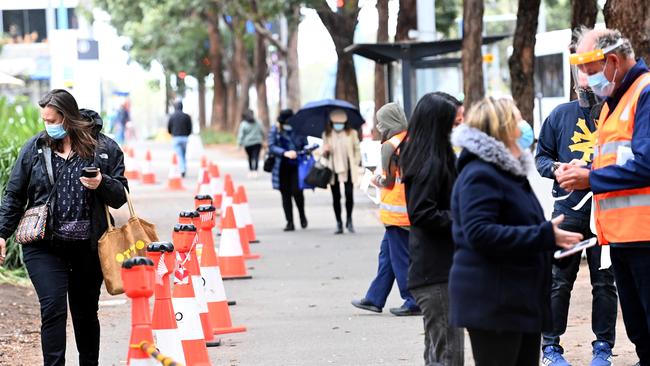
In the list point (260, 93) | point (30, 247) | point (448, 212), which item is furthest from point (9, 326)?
point (260, 93)

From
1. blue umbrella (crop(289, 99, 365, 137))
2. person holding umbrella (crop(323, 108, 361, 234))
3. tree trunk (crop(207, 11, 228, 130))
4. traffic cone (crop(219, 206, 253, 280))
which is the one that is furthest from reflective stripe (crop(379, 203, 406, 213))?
tree trunk (crop(207, 11, 228, 130))

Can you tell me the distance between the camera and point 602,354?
8.27m

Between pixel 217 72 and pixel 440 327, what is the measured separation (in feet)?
181

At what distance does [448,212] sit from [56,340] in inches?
89.8

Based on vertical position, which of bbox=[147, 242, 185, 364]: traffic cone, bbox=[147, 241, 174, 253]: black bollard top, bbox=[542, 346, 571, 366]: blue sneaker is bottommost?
bbox=[542, 346, 571, 366]: blue sneaker

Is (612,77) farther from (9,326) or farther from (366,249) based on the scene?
(366,249)

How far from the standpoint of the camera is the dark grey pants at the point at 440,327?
272 inches

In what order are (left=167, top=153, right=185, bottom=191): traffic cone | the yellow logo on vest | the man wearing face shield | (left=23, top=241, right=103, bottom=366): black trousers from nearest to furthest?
the man wearing face shield
(left=23, top=241, right=103, bottom=366): black trousers
the yellow logo on vest
(left=167, top=153, right=185, bottom=191): traffic cone

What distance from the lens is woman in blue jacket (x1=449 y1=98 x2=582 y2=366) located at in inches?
216

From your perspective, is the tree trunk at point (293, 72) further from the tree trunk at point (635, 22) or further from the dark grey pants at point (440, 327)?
the dark grey pants at point (440, 327)

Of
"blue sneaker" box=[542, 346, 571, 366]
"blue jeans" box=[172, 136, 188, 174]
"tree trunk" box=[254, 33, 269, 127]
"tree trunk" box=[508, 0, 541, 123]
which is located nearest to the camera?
"blue sneaker" box=[542, 346, 571, 366]

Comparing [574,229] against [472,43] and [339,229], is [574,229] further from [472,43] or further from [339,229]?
[472,43]

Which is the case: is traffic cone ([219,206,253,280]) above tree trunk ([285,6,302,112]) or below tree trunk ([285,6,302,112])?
below

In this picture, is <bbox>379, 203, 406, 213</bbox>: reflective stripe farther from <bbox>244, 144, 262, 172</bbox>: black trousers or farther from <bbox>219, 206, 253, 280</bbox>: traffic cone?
<bbox>244, 144, 262, 172</bbox>: black trousers
